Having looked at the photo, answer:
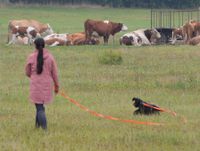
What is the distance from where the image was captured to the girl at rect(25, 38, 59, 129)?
11.5m

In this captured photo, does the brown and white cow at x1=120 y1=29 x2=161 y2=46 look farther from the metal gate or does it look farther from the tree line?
the tree line

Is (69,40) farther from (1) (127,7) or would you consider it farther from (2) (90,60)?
(1) (127,7)

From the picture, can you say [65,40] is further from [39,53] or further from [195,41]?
[39,53]

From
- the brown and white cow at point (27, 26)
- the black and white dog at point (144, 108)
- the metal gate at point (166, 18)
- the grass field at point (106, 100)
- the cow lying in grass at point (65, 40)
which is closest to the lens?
the grass field at point (106, 100)

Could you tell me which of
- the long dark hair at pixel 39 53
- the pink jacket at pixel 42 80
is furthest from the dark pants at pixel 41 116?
the long dark hair at pixel 39 53

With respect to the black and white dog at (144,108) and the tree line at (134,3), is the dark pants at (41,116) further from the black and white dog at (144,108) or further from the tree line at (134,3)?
the tree line at (134,3)

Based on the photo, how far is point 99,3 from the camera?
83.7 metres

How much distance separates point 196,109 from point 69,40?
20208 millimetres

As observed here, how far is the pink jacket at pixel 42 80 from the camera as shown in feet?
37.8

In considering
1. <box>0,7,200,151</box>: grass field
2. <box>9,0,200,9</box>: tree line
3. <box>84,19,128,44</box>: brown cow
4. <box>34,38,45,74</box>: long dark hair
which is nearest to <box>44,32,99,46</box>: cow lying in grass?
<box>84,19,128,44</box>: brown cow

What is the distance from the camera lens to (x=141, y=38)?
34.2 metres

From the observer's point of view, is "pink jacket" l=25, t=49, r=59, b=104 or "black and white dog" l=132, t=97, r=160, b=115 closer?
"pink jacket" l=25, t=49, r=59, b=104

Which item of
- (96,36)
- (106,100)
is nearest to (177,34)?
(96,36)

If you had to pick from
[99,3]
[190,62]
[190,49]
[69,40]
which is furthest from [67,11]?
[190,62]
